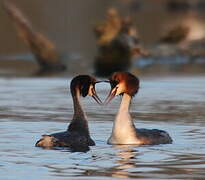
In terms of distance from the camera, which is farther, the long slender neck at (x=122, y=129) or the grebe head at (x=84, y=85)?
the grebe head at (x=84, y=85)

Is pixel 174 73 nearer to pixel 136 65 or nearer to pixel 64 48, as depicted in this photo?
pixel 136 65

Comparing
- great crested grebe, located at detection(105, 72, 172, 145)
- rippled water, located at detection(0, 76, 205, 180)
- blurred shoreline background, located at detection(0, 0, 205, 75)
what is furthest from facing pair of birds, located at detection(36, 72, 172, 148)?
blurred shoreline background, located at detection(0, 0, 205, 75)

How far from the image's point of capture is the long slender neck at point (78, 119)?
16.6m

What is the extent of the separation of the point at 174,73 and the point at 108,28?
12.3 ft

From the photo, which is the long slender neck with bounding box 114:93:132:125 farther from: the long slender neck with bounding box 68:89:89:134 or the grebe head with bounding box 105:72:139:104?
the long slender neck with bounding box 68:89:89:134

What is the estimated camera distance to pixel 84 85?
1689cm

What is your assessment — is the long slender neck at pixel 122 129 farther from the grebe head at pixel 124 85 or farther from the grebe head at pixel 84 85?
the grebe head at pixel 84 85

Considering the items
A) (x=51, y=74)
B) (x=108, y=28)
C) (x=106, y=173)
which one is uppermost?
(x=108, y=28)

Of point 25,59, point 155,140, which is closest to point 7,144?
point 155,140

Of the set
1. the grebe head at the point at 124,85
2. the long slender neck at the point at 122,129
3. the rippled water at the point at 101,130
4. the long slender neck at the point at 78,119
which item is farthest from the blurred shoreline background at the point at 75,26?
the long slender neck at the point at 122,129

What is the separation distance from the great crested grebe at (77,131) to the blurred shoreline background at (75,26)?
14.9 m

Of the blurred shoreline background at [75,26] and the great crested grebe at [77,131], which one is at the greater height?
the blurred shoreline background at [75,26]

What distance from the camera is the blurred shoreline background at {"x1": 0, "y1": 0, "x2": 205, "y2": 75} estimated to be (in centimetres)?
3709

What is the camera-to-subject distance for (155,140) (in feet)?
53.1
